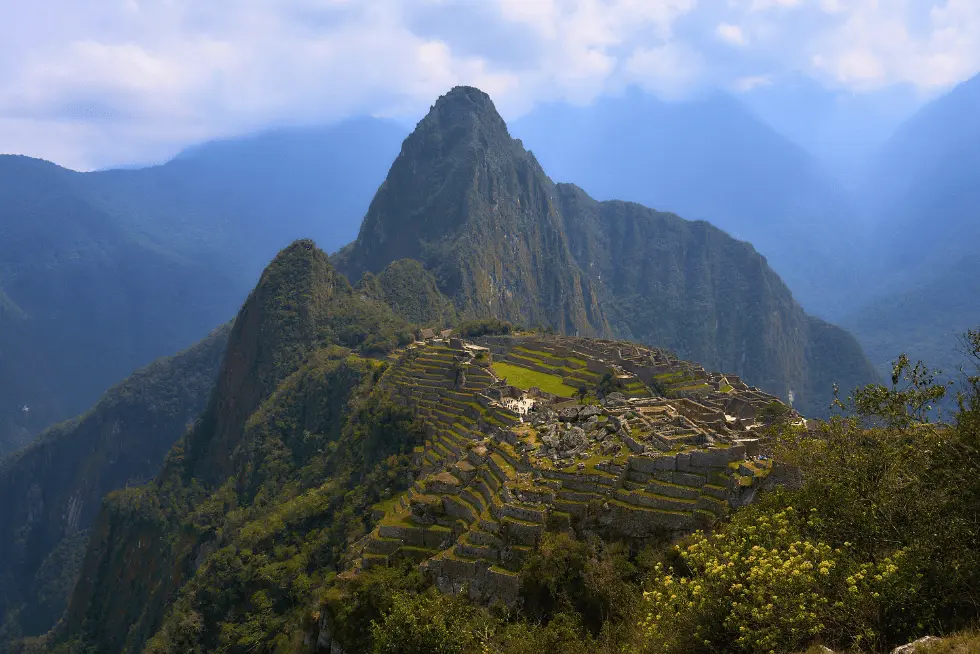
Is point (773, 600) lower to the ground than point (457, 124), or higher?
lower

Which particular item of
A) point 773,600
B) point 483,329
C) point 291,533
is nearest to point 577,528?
point 773,600

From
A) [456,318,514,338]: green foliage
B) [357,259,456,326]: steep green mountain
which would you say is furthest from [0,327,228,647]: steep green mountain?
[456,318,514,338]: green foliage

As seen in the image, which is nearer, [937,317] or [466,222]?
[466,222]

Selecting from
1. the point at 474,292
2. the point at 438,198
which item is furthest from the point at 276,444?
the point at 438,198

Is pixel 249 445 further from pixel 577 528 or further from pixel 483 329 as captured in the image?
pixel 577 528

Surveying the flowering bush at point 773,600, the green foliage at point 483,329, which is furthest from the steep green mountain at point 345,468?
the green foliage at point 483,329
